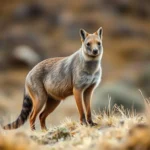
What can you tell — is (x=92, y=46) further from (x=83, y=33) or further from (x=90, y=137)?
(x=90, y=137)

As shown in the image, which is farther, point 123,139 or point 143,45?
point 143,45

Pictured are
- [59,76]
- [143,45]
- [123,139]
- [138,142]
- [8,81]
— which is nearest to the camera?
[138,142]

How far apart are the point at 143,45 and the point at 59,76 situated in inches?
2088

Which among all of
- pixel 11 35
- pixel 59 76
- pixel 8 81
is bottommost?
pixel 59 76

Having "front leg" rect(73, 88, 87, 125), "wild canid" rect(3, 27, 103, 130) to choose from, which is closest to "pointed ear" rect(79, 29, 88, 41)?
"wild canid" rect(3, 27, 103, 130)

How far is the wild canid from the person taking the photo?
1448 cm

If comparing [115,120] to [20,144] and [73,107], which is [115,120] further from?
[73,107]

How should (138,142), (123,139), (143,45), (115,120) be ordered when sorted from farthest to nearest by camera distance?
(143,45) < (115,120) < (123,139) < (138,142)

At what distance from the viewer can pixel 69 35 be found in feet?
229

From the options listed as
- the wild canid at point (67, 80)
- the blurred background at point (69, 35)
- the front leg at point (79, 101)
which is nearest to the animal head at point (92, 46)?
the wild canid at point (67, 80)

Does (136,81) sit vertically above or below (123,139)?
above

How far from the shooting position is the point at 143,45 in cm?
6756

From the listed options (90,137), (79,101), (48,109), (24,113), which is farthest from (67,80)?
(90,137)

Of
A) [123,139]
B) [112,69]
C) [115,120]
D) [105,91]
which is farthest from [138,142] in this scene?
[112,69]
